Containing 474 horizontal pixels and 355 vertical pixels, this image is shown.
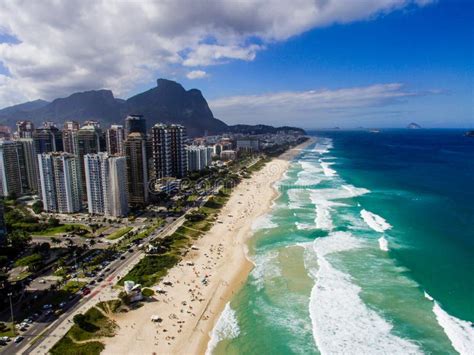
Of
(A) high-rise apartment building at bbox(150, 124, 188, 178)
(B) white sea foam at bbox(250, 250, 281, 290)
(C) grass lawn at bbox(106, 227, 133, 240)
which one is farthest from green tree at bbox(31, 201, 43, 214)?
(B) white sea foam at bbox(250, 250, 281, 290)

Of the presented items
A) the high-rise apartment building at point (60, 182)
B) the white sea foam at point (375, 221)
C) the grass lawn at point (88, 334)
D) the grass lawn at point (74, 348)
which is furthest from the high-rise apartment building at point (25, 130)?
the white sea foam at point (375, 221)

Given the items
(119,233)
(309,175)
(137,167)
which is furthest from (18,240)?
(309,175)

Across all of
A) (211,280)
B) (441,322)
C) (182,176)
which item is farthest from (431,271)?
(182,176)

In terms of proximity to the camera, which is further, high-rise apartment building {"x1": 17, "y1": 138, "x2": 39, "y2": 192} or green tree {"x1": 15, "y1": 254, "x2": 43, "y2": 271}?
high-rise apartment building {"x1": 17, "y1": 138, "x2": 39, "y2": 192}

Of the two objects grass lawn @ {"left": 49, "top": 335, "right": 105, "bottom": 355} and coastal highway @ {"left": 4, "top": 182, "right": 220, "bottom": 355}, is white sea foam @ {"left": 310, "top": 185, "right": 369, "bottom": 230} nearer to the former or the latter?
coastal highway @ {"left": 4, "top": 182, "right": 220, "bottom": 355}

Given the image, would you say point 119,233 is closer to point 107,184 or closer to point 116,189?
point 116,189

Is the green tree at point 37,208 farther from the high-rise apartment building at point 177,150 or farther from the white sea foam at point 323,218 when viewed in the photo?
the white sea foam at point 323,218

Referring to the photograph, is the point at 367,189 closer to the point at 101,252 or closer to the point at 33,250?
the point at 101,252
